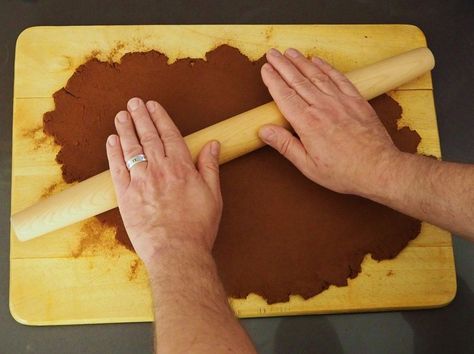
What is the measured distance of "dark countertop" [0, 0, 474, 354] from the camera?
1.27m

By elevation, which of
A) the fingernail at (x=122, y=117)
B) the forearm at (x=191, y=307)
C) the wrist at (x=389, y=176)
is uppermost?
the fingernail at (x=122, y=117)

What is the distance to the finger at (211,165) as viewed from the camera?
3.67 ft

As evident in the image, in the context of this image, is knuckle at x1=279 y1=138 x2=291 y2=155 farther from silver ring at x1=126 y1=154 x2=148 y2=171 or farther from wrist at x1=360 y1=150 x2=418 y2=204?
silver ring at x1=126 y1=154 x2=148 y2=171

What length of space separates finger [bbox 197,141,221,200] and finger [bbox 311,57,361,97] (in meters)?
0.37

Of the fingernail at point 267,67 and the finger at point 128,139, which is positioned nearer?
the finger at point 128,139

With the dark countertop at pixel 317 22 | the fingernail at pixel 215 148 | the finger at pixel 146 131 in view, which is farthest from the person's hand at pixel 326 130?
the dark countertop at pixel 317 22

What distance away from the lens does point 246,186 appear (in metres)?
1.27

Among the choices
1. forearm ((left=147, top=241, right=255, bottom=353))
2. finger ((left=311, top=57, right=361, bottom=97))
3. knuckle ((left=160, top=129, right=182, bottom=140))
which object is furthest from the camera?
finger ((left=311, top=57, right=361, bottom=97))

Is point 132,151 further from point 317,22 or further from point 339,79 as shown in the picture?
point 317,22

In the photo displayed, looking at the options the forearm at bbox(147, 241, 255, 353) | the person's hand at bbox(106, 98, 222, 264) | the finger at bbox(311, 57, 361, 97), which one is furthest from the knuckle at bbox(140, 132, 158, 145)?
the finger at bbox(311, 57, 361, 97)

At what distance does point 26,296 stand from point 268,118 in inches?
30.8

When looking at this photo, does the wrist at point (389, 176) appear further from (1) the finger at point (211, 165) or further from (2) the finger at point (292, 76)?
(1) the finger at point (211, 165)

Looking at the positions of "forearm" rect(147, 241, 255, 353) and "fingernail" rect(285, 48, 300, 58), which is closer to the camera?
"forearm" rect(147, 241, 255, 353)

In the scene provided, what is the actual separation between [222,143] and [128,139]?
0.24 meters
